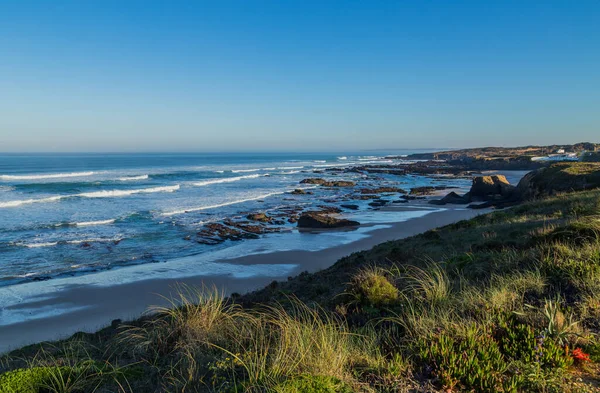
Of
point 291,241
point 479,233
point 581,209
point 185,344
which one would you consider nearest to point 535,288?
point 185,344

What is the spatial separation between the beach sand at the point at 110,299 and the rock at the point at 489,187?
21.2m

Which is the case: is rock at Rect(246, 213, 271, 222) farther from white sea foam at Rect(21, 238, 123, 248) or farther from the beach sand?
white sea foam at Rect(21, 238, 123, 248)

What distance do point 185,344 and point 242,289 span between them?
8.91 metres

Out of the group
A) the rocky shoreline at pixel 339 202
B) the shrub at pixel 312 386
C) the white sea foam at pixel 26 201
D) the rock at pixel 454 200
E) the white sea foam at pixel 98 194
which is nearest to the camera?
the shrub at pixel 312 386

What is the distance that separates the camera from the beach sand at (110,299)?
10406 millimetres

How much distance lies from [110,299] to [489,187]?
1282 inches

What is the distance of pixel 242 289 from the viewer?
43.6ft

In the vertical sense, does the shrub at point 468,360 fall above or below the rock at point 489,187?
above

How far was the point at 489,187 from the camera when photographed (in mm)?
34719

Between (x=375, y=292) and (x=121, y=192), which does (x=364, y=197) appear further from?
(x=375, y=292)

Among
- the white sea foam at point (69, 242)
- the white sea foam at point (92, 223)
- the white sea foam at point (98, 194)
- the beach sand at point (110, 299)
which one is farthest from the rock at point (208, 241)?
the white sea foam at point (98, 194)

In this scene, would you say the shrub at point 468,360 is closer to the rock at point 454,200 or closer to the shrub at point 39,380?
the shrub at point 39,380

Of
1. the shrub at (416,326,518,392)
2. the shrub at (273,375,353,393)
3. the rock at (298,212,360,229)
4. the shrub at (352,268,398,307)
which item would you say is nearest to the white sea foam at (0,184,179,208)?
the rock at (298,212,360,229)

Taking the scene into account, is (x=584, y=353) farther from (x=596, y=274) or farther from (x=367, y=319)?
(x=367, y=319)
